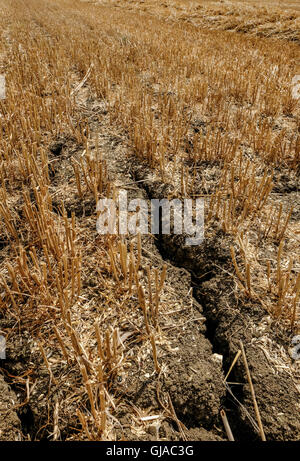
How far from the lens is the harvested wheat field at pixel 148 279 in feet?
4.74

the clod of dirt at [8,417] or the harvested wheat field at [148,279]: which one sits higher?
the harvested wheat field at [148,279]

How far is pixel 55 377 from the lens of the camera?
1504 millimetres

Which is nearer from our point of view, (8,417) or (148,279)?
(8,417)

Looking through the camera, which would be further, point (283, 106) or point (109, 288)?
point (283, 106)

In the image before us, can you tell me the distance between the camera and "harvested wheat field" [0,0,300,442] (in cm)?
144

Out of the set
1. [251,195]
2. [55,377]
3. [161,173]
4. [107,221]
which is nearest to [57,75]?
[161,173]

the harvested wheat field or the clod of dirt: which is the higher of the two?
the harvested wheat field

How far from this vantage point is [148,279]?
1.72m

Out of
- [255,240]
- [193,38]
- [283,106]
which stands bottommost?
[255,240]

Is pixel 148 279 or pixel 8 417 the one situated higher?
pixel 148 279

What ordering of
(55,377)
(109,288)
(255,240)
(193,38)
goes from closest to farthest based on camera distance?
(55,377) → (109,288) → (255,240) → (193,38)

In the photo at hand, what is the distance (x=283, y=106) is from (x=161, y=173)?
221 centimetres

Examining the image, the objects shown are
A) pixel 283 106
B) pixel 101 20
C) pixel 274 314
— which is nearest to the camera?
pixel 274 314
